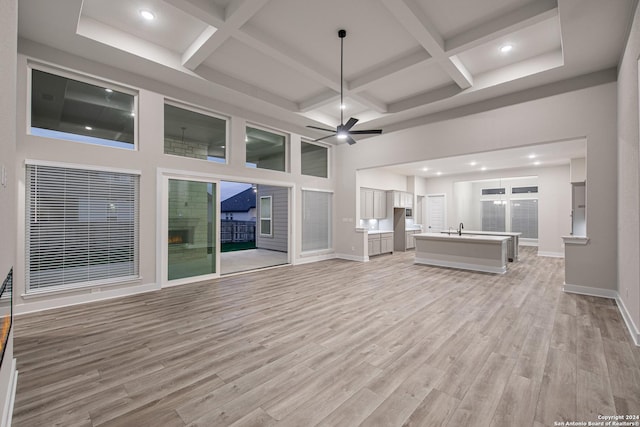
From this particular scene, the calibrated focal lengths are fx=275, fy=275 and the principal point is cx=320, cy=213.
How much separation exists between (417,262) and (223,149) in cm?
576

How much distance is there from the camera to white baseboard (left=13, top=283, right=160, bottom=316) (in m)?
3.81

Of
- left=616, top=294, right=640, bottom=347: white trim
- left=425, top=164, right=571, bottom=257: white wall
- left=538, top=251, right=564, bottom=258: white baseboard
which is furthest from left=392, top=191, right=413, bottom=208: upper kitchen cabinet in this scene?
left=616, top=294, right=640, bottom=347: white trim

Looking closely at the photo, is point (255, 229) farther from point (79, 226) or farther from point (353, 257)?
point (79, 226)

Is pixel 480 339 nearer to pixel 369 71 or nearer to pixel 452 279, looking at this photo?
pixel 452 279

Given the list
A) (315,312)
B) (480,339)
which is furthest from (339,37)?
(480,339)

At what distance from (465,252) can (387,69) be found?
4.65 meters

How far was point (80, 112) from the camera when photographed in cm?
438

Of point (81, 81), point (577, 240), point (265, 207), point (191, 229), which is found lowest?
point (577, 240)

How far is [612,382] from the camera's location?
7.24 ft

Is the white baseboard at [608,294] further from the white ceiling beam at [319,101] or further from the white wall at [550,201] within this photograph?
the white ceiling beam at [319,101]

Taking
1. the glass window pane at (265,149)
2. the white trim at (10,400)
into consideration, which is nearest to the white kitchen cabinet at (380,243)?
the glass window pane at (265,149)

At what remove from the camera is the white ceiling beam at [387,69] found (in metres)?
4.58

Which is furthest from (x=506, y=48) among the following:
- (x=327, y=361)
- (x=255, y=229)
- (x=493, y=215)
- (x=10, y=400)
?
(x=255, y=229)

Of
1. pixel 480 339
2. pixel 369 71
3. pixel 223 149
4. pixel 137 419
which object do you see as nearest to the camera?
pixel 137 419
